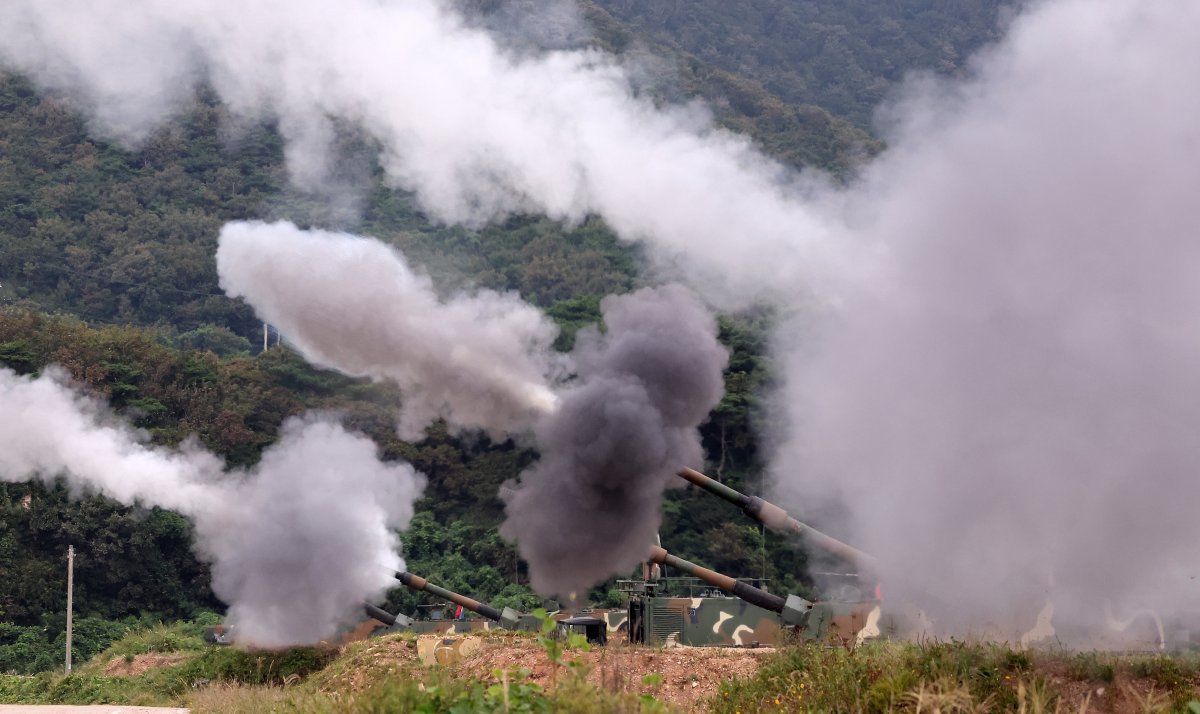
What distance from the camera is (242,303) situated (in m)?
69.6

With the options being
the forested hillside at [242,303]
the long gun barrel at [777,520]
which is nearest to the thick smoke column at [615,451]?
the long gun barrel at [777,520]

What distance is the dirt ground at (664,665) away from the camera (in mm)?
18703

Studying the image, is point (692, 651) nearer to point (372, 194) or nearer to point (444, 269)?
point (444, 269)

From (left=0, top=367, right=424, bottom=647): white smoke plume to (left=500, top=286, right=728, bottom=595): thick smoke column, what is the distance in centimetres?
901

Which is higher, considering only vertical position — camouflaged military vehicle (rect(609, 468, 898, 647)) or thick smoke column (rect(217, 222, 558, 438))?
thick smoke column (rect(217, 222, 558, 438))

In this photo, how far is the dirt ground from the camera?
61.4 feet

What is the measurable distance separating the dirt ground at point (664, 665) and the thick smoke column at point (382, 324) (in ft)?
14.2

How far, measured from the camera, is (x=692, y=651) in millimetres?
20938

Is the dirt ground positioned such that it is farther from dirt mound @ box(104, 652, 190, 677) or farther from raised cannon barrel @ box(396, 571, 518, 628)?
dirt mound @ box(104, 652, 190, 677)

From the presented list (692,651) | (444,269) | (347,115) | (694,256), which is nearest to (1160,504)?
(692,651)

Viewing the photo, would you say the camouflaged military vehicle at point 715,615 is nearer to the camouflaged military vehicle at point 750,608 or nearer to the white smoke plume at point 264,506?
the camouflaged military vehicle at point 750,608

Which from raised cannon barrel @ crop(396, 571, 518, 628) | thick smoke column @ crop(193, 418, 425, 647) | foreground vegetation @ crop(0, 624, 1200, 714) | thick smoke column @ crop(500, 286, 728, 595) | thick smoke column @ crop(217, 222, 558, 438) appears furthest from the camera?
raised cannon barrel @ crop(396, 571, 518, 628)

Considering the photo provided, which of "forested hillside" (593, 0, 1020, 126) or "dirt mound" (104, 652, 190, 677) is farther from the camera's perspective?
"forested hillside" (593, 0, 1020, 126)

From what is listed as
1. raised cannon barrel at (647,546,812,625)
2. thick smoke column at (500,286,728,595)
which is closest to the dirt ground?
raised cannon barrel at (647,546,812,625)
